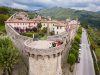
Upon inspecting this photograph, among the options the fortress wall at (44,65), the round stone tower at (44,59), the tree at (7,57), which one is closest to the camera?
the round stone tower at (44,59)

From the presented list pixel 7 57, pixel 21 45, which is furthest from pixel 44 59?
pixel 21 45

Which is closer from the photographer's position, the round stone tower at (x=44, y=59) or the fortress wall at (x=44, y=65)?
the round stone tower at (x=44, y=59)

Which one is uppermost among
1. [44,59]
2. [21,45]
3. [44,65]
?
[44,59]

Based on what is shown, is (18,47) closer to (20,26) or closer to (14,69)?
(14,69)

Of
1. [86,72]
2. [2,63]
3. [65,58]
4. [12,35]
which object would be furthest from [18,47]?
[86,72]

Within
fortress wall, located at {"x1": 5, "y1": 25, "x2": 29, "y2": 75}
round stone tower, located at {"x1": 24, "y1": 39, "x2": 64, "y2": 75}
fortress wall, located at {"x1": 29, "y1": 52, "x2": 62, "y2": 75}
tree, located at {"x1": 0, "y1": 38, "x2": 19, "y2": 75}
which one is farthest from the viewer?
fortress wall, located at {"x1": 5, "y1": 25, "x2": 29, "y2": 75}

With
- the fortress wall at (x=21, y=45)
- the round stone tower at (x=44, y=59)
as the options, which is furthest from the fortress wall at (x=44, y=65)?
the fortress wall at (x=21, y=45)

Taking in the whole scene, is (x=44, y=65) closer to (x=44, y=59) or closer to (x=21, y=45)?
(x=44, y=59)

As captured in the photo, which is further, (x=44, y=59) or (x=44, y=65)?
(x=44, y=65)

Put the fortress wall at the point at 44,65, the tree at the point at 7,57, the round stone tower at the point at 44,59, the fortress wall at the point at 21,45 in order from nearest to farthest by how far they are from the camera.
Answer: the round stone tower at the point at 44,59 → the fortress wall at the point at 44,65 → the tree at the point at 7,57 → the fortress wall at the point at 21,45

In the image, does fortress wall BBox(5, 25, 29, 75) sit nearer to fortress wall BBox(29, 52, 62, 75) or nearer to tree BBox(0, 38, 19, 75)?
tree BBox(0, 38, 19, 75)

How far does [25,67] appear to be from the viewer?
41938 mm

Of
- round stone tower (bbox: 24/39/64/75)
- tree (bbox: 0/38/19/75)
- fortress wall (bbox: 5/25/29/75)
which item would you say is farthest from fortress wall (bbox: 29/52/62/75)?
fortress wall (bbox: 5/25/29/75)

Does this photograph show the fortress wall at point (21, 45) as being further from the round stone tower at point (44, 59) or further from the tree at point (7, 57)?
the round stone tower at point (44, 59)
